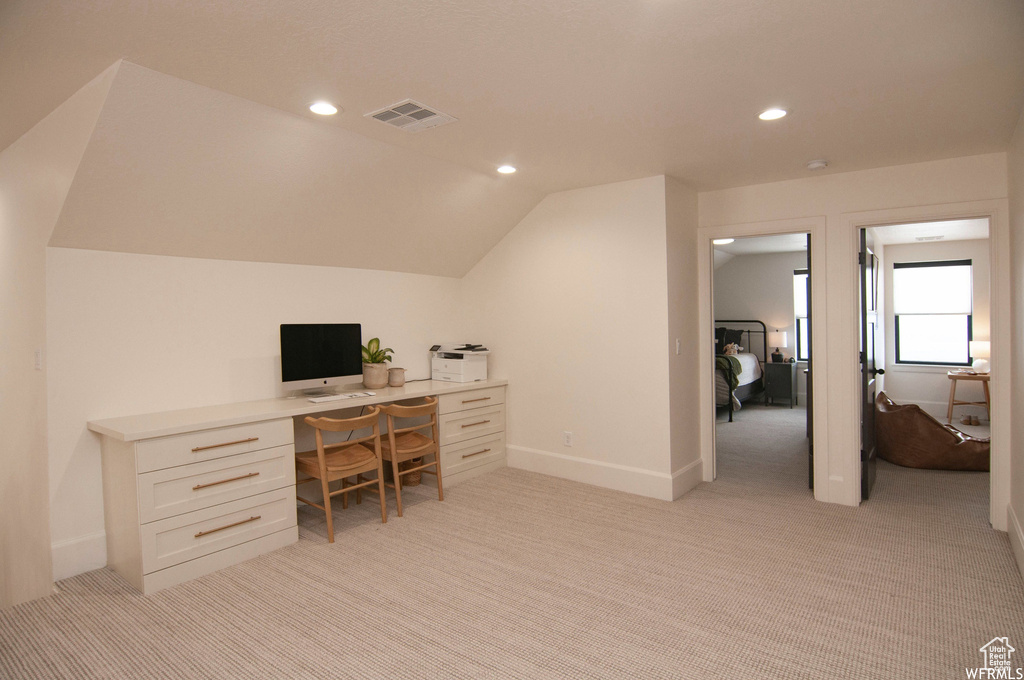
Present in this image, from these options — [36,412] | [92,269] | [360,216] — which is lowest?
[36,412]

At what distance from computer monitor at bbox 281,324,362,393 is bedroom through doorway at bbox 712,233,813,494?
3402 millimetres

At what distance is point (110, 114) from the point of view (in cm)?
237

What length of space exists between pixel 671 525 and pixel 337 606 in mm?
2011

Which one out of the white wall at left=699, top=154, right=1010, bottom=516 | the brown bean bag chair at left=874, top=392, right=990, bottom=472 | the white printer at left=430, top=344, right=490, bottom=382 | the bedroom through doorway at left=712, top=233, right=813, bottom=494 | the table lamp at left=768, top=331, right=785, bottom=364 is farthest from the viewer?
the table lamp at left=768, top=331, right=785, bottom=364

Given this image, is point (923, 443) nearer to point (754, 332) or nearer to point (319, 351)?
point (754, 332)

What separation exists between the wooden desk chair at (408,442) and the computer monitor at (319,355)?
0.43m

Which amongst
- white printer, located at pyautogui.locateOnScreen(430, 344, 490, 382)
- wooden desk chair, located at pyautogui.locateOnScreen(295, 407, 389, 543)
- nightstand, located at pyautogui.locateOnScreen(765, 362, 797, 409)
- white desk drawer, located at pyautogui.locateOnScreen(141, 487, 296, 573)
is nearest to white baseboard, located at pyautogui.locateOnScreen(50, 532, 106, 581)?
white desk drawer, located at pyautogui.locateOnScreen(141, 487, 296, 573)

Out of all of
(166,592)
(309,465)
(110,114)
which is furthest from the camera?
(309,465)

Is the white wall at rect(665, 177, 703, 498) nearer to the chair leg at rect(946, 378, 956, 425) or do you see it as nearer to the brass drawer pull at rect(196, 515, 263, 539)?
the brass drawer pull at rect(196, 515, 263, 539)

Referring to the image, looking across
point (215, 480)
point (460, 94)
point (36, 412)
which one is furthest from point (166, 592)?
point (460, 94)

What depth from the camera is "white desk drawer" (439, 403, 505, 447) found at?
14.3ft

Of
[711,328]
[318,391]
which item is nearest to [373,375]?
[318,391]

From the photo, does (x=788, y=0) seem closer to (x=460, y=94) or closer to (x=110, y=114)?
(x=460, y=94)

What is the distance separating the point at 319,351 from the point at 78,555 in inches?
64.6
